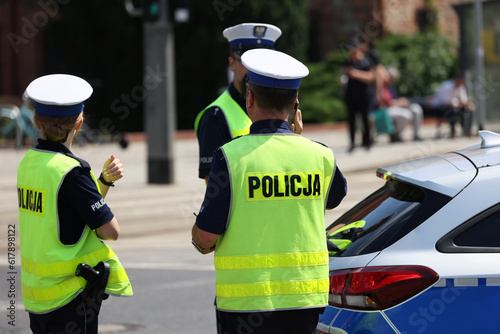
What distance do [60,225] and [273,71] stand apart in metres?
1.11

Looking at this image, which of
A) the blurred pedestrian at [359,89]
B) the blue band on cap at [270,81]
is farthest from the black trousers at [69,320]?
the blurred pedestrian at [359,89]

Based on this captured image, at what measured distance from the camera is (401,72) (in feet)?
89.9

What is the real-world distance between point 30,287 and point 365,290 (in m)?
1.38

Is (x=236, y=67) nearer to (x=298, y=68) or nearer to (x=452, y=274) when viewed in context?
(x=298, y=68)

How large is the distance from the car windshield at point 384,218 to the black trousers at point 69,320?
107 cm

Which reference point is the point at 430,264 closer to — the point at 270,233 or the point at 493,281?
the point at 493,281

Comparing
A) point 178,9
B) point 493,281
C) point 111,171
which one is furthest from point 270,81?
point 178,9

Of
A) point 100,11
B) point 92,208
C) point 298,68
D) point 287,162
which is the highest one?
point 298,68

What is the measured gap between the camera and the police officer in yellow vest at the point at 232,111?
477 centimetres

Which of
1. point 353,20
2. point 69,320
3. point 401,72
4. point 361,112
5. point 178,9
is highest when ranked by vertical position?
point 69,320

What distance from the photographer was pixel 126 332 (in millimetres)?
6215

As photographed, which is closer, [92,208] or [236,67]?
[92,208]

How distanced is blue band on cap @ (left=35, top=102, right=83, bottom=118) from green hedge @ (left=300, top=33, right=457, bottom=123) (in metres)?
22.1

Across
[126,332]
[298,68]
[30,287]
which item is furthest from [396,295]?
[126,332]
